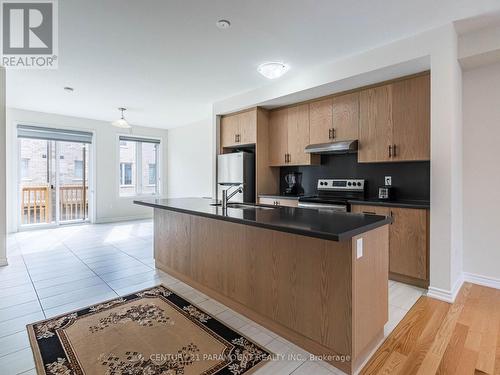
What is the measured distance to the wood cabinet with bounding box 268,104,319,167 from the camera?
411 centimetres

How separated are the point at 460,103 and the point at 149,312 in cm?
383

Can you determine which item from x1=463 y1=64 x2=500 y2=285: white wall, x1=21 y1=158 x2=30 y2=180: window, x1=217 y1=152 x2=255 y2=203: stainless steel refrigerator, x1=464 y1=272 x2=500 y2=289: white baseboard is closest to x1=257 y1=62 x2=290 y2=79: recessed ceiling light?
x1=217 y1=152 x2=255 y2=203: stainless steel refrigerator

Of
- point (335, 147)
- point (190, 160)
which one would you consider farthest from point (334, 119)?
point (190, 160)

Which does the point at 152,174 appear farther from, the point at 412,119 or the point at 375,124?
the point at 412,119

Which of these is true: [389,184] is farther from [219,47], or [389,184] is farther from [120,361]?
[120,361]

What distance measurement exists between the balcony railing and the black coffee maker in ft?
17.6

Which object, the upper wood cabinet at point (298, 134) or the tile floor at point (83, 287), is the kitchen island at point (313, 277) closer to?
the tile floor at point (83, 287)

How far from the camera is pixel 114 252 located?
4.21 metres

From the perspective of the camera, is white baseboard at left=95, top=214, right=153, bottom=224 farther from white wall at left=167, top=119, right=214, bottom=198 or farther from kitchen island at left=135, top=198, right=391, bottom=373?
kitchen island at left=135, top=198, right=391, bottom=373

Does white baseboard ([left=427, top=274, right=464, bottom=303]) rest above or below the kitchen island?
below

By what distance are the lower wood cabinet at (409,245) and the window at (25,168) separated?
7.04 meters

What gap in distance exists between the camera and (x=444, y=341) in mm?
1903

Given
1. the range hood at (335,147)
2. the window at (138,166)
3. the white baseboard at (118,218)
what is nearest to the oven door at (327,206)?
the range hood at (335,147)

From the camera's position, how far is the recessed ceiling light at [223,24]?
2408 mm
